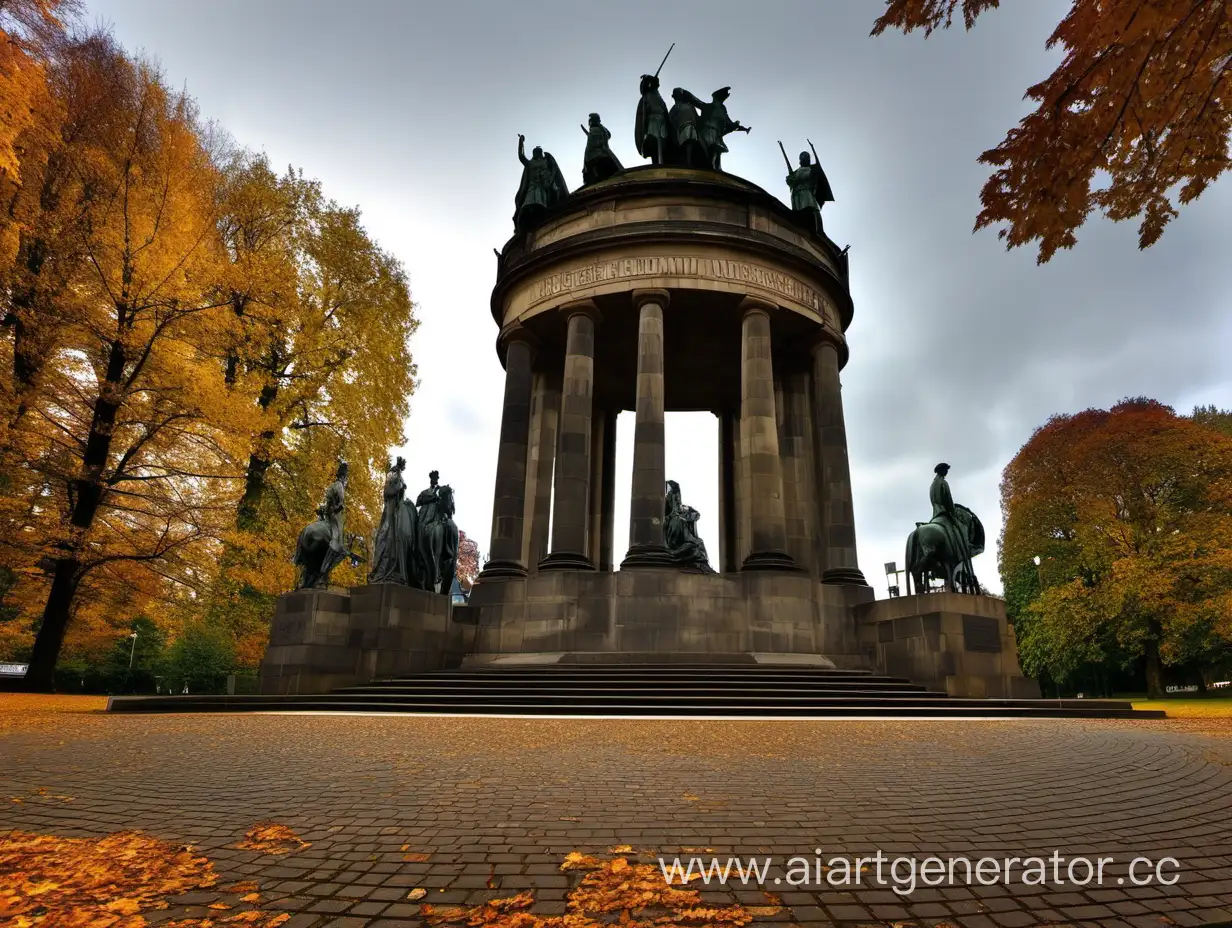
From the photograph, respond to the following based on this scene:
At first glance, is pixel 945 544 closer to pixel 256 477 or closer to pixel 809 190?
pixel 809 190

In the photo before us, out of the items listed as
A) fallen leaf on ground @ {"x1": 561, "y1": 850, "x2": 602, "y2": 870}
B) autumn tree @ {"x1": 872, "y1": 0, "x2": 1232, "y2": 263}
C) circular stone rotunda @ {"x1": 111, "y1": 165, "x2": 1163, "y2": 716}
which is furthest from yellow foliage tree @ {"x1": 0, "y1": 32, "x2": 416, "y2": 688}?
autumn tree @ {"x1": 872, "y1": 0, "x2": 1232, "y2": 263}

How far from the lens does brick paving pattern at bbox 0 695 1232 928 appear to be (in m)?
3.18

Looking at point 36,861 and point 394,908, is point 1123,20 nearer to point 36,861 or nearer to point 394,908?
point 394,908

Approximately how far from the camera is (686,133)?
28.1m

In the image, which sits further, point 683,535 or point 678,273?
point 683,535

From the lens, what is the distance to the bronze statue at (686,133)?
1111 inches

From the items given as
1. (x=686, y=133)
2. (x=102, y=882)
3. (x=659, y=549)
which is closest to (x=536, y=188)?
(x=686, y=133)

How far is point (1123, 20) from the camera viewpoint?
4297 millimetres

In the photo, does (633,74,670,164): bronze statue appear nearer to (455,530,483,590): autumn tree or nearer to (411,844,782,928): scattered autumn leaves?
(411,844,782,928): scattered autumn leaves

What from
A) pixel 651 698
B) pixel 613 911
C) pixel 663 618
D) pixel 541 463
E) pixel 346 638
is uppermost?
pixel 541 463

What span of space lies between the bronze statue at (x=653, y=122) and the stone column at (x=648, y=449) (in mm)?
8983

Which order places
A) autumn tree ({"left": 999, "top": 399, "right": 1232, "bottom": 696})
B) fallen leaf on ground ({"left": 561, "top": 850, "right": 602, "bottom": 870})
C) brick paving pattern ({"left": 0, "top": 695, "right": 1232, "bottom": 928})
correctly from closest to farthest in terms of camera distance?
brick paving pattern ({"left": 0, "top": 695, "right": 1232, "bottom": 928}), fallen leaf on ground ({"left": 561, "top": 850, "right": 602, "bottom": 870}), autumn tree ({"left": 999, "top": 399, "right": 1232, "bottom": 696})

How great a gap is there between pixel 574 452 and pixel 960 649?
12002 mm

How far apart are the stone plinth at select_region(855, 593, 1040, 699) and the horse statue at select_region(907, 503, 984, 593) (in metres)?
1.40
